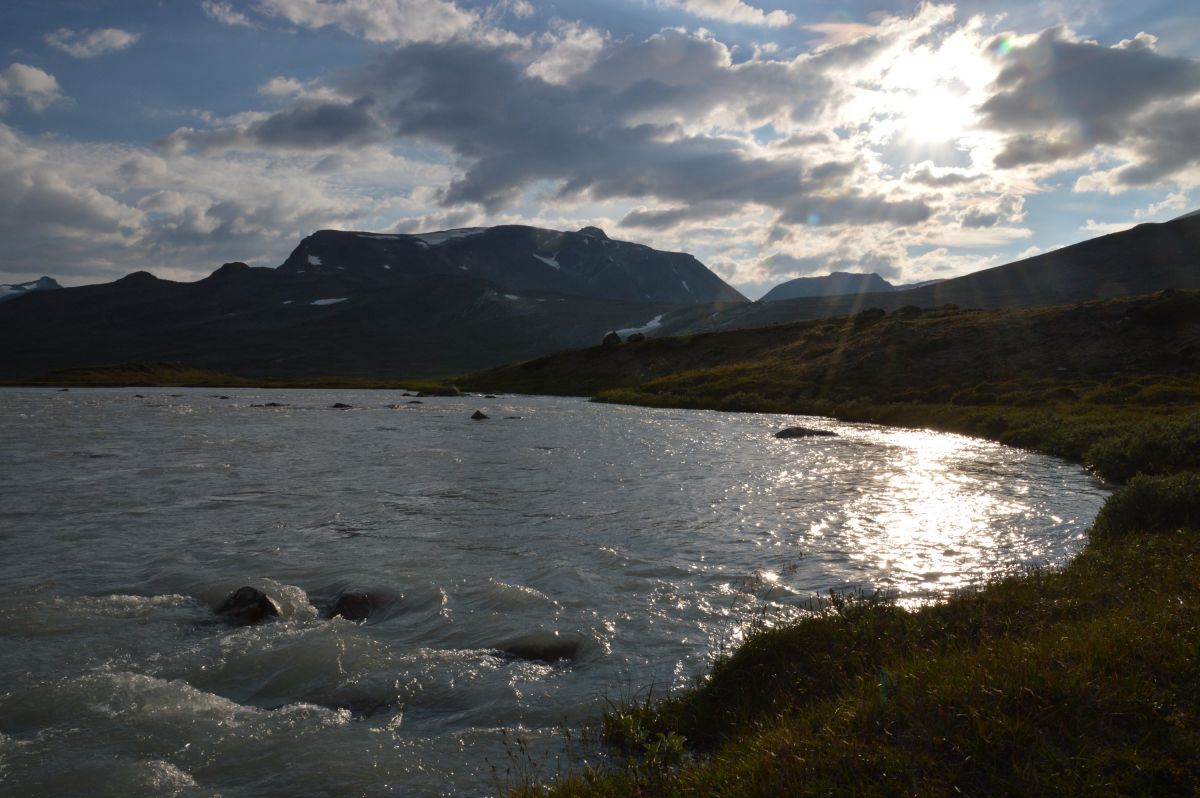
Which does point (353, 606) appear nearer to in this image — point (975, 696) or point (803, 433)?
point (975, 696)

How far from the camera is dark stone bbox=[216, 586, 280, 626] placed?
12375 mm

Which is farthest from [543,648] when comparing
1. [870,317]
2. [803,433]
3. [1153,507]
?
[870,317]

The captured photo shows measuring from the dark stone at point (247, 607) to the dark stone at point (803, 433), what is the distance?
32861 mm

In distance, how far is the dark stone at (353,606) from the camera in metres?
12.7

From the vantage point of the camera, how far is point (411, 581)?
14.7 m

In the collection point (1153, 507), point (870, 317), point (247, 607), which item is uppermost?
point (870, 317)

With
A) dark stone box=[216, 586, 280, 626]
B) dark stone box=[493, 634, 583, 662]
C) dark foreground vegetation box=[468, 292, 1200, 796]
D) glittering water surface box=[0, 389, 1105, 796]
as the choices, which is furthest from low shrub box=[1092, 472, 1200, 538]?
dark stone box=[216, 586, 280, 626]

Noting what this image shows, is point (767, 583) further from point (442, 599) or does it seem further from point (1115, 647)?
point (1115, 647)

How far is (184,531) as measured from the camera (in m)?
18.7

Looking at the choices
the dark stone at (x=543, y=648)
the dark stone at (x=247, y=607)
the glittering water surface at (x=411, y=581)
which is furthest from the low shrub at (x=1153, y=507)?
the dark stone at (x=247, y=607)

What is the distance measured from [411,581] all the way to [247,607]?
9.93 ft

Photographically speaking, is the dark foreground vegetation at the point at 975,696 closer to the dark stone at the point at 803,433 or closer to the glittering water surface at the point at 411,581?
the glittering water surface at the point at 411,581

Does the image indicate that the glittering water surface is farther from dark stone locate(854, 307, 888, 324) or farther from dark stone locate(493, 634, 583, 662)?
dark stone locate(854, 307, 888, 324)

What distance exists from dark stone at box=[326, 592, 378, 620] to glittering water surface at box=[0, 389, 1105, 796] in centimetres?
32
